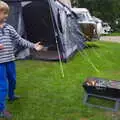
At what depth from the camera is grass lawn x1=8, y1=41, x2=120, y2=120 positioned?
5.59m

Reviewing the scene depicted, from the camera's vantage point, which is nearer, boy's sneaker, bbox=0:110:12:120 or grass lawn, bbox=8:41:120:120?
boy's sneaker, bbox=0:110:12:120

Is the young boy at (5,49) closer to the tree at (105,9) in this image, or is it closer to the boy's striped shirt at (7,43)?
the boy's striped shirt at (7,43)

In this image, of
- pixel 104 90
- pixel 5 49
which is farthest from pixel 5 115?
pixel 104 90

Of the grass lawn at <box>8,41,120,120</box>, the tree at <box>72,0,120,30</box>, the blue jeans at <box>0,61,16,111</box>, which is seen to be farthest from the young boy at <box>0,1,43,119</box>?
the tree at <box>72,0,120,30</box>

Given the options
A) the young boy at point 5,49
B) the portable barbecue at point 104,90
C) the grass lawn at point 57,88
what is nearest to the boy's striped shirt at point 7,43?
the young boy at point 5,49

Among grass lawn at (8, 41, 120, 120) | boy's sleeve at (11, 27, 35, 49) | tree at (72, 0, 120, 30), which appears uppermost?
boy's sleeve at (11, 27, 35, 49)

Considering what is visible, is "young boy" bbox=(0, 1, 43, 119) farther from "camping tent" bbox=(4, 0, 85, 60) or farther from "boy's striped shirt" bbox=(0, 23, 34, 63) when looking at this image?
"camping tent" bbox=(4, 0, 85, 60)

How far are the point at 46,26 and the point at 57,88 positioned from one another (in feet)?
16.8

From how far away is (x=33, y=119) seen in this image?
536cm

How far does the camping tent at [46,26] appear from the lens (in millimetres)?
11227

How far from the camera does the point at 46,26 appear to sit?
12.2 metres

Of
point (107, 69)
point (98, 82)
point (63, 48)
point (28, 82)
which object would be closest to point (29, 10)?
point (63, 48)

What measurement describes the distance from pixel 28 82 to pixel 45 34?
4.62 m

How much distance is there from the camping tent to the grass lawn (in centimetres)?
51
